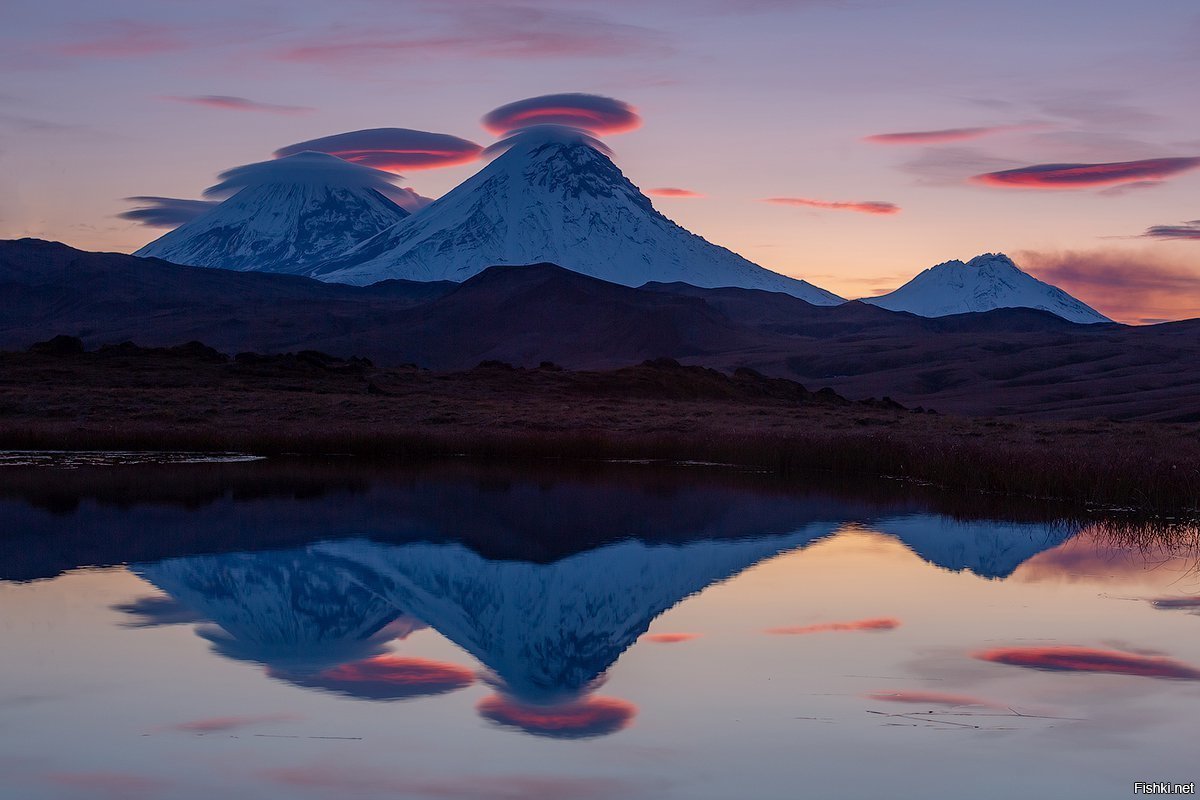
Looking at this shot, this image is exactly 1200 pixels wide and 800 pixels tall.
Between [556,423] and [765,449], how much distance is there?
42.1 feet

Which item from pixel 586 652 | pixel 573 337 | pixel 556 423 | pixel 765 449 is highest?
pixel 573 337

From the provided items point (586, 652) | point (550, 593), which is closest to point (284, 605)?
point (550, 593)

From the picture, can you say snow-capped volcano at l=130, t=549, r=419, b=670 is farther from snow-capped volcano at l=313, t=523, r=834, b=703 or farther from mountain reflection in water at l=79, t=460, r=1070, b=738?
snow-capped volcano at l=313, t=523, r=834, b=703

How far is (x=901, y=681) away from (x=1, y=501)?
1874 centimetres

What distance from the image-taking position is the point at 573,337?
140 metres

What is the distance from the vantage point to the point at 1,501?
2333cm

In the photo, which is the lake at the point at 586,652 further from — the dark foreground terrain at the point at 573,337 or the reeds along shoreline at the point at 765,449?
the dark foreground terrain at the point at 573,337

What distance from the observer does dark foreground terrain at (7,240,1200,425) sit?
282 ft

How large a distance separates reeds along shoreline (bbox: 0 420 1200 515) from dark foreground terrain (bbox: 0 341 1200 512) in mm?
51

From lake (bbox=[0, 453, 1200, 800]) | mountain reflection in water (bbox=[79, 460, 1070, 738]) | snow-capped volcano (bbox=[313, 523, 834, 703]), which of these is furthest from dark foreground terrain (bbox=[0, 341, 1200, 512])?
snow-capped volcano (bbox=[313, 523, 834, 703])

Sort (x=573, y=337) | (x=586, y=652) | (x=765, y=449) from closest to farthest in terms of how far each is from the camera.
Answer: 1. (x=586, y=652)
2. (x=765, y=449)
3. (x=573, y=337)

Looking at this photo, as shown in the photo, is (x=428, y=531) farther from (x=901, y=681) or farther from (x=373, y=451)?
(x=373, y=451)

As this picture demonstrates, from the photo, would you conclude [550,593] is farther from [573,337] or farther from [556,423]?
[573,337]

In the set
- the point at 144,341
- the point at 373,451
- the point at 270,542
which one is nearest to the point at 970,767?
the point at 270,542
